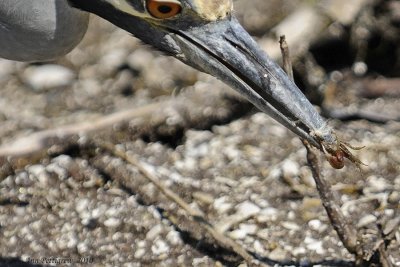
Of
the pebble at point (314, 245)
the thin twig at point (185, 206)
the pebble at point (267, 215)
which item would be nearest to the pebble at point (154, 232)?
the thin twig at point (185, 206)

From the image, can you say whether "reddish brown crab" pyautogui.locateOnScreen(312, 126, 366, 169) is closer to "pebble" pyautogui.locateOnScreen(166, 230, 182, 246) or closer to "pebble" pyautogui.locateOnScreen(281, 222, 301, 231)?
"pebble" pyautogui.locateOnScreen(281, 222, 301, 231)

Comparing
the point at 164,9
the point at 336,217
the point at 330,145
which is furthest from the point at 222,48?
the point at 336,217

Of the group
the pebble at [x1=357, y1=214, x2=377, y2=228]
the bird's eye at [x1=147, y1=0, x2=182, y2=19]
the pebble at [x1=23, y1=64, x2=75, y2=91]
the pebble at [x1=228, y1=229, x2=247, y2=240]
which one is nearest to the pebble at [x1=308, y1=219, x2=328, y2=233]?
the pebble at [x1=357, y1=214, x2=377, y2=228]

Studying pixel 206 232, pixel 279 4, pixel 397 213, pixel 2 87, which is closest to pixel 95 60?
pixel 2 87

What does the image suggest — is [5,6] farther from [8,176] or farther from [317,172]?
[317,172]

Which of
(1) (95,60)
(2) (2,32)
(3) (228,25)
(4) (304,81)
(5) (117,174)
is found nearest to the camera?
(3) (228,25)

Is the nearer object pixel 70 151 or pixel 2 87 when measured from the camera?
pixel 70 151
